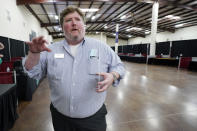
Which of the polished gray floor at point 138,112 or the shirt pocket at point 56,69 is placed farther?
the polished gray floor at point 138,112

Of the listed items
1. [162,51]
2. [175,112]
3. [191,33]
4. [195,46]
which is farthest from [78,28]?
[191,33]

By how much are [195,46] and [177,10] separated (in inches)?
152

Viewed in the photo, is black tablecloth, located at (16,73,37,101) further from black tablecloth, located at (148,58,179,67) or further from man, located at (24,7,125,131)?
A: black tablecloth, located at (148,58,179,67)

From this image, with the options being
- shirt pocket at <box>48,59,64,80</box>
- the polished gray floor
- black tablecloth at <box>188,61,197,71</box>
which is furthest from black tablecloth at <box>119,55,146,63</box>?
shirt pocket at <box>48,59,64,80</box>

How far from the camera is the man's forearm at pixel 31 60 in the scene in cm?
86

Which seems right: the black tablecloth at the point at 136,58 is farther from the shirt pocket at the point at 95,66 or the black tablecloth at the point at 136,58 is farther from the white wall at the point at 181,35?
the shirt pocket at the point at 95,66

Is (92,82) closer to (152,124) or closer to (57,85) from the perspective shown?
(57,85)

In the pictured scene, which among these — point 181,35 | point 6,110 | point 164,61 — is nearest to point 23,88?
point 6,110

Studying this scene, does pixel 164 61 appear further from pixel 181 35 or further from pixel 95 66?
pixel 95 66

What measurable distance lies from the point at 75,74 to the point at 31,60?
338 mm

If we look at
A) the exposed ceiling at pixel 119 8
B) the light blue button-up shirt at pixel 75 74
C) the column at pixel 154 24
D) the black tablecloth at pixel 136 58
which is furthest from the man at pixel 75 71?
the black tablecloth at pixel 136 58

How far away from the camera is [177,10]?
10.7 meters

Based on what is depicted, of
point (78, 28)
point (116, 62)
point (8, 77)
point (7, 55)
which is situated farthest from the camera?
point (7, 55)

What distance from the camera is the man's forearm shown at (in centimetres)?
86
